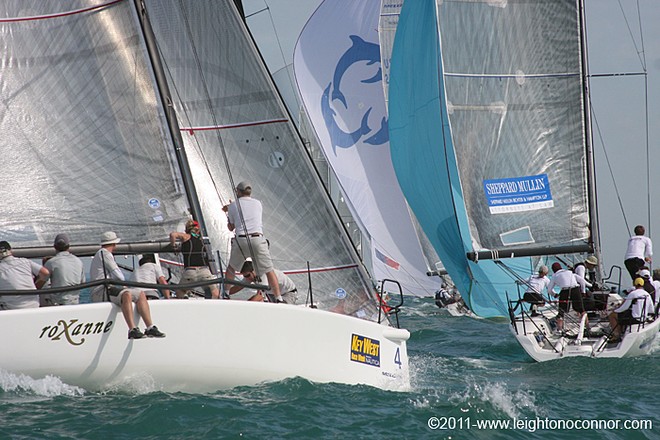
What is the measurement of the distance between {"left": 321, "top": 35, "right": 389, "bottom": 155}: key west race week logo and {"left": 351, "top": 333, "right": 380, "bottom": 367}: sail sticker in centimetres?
1405

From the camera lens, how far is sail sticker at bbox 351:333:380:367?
911cm

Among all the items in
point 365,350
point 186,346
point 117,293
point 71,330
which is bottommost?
point 365,350

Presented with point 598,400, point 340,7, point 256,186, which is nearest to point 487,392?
point 598,400

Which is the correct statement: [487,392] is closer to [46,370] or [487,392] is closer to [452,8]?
[46,370]

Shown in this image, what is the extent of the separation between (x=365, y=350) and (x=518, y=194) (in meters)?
8.53

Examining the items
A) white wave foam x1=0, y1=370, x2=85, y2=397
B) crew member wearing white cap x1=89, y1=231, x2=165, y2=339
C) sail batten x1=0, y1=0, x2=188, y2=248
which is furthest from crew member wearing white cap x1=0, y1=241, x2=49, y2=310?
sail batten x1=0, y1=0, x2=188, y2=248

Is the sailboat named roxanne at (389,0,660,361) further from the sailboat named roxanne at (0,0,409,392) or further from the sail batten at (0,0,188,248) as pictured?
the sail batten at (0,0,188,248)

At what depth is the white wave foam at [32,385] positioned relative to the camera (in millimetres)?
7578

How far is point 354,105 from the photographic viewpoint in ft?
77.4

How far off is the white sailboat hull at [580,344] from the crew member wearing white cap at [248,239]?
559 cm

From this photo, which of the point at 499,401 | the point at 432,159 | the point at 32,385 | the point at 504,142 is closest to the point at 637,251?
the point at 504,142

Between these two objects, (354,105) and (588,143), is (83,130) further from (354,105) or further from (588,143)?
(354,105)

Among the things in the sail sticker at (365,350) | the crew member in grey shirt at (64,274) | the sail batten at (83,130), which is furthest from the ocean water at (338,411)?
the sail batten at (83,130)

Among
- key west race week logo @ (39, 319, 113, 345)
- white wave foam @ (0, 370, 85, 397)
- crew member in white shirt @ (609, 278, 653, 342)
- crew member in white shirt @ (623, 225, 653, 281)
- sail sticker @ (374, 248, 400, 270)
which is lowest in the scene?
sail sticker @ (374, 248, 400, 270)
